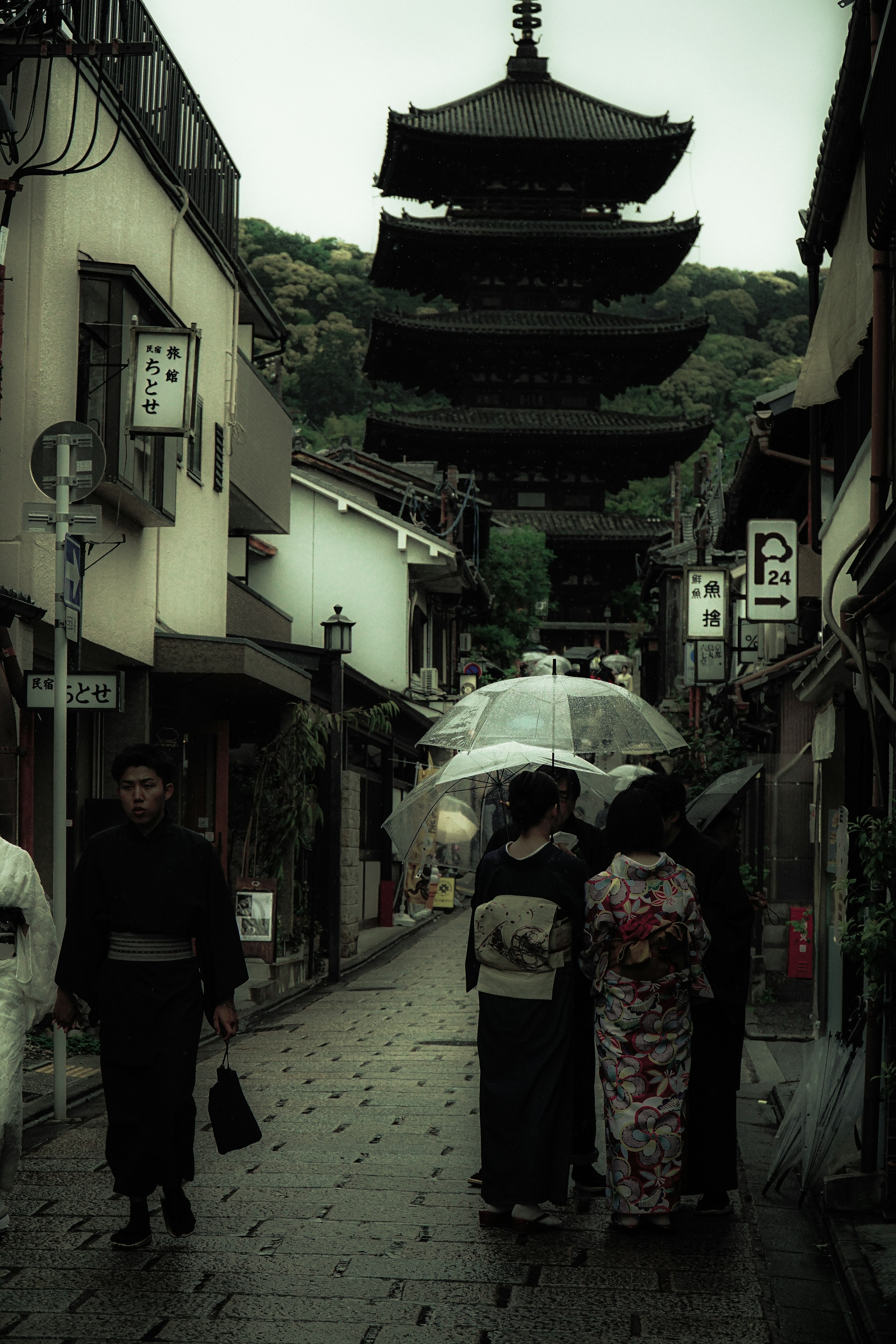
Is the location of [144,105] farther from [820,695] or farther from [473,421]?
[473,421]

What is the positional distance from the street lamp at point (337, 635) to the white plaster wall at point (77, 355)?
2.05m

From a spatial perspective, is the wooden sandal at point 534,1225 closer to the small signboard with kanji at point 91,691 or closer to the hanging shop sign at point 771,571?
the small signboard with kanji at point 91,691

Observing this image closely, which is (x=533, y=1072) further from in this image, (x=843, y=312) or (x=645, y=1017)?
(x=843, y=312)

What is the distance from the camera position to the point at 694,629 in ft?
67.3

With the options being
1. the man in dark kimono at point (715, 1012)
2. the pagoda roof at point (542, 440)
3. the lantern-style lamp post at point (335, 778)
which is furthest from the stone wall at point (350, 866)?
the pagoda roof at point (542, 440)

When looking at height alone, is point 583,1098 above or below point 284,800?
below

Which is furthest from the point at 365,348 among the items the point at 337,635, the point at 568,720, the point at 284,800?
the point at 568,720

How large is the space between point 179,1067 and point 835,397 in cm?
558

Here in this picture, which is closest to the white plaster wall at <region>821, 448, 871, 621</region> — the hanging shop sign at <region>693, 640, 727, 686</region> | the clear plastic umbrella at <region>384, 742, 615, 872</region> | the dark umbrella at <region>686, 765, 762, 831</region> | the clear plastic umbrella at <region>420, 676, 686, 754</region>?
the dark umbrella at <region>686, 765, 762, 831</region>

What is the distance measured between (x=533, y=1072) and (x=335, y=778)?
36.3 ft

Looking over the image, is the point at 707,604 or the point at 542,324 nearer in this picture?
the point at 707,604

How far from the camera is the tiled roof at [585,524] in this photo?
45.3 meters

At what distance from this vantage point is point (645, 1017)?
5773 mm

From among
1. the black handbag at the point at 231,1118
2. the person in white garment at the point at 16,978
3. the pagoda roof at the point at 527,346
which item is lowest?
the black handbag at the point at 231,1118
